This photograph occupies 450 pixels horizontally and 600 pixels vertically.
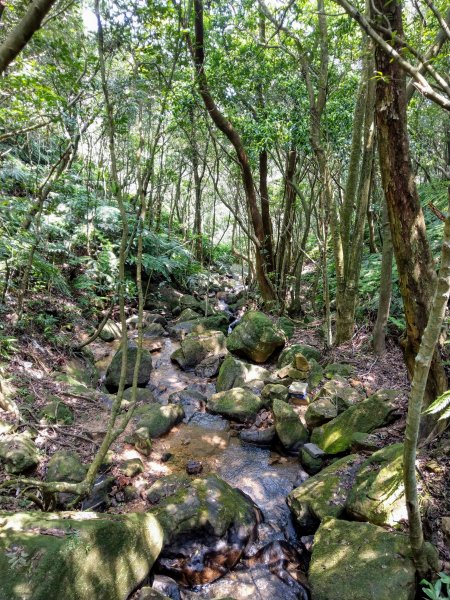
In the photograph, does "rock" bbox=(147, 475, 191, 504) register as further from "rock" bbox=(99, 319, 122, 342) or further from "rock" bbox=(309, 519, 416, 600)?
"rock" bbox=(99, 319, 122, 342)

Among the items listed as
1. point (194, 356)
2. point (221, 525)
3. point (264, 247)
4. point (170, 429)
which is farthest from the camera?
point (264, 247)

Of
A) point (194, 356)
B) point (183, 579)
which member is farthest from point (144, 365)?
point (183, 579)

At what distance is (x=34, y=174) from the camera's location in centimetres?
769

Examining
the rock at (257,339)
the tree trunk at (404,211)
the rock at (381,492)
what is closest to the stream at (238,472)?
the rock at (381,492)

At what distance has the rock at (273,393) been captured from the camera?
6.62 metres

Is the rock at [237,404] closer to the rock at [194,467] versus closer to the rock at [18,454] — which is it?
the rock at [194,467]

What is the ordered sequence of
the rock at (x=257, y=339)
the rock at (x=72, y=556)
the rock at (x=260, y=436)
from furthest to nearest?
the rock at (x=257, y=339) → the rock at (x=260, y=436) → the rock at (x=72, y=556)

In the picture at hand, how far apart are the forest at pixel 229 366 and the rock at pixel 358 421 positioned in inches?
1.3

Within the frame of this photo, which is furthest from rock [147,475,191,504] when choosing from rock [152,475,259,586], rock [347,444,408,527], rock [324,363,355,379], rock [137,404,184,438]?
rock [324,363,355,379]

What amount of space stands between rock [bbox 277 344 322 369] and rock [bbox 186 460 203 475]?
3300 millimetres

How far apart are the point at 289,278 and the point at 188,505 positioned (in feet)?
29.8

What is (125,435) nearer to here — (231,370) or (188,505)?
(188,505)

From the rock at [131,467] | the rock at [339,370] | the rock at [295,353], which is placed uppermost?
the rock at [295,353]

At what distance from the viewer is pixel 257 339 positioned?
8609 mm
